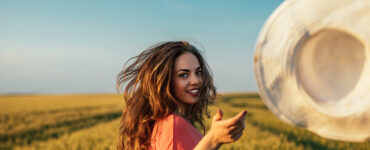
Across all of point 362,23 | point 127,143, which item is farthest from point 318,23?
point 127,143

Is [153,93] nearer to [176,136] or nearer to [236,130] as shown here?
[176,136]

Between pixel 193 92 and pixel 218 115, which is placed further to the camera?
pixel 193 92

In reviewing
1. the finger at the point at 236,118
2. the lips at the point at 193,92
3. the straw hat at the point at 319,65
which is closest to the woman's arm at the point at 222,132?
the finger at the point at 236,118

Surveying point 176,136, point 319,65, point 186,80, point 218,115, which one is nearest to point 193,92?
point 186,80

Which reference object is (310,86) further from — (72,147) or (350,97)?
(72,147)

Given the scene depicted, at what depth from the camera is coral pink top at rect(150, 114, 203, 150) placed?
131cm

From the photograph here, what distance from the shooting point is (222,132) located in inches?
41.3

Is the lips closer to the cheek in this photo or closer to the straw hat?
the cheek

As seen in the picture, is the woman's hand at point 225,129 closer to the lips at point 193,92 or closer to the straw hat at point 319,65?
the lips at point 193,92

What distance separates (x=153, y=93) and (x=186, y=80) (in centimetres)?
21

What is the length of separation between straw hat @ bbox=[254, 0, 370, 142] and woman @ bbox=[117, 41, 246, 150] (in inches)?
16.2

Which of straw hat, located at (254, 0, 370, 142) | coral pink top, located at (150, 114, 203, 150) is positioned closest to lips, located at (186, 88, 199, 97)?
coral pink top, located at (150, 114, 203, 150)

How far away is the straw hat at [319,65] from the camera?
5.08 ft

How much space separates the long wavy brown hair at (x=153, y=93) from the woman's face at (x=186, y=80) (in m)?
0.03
